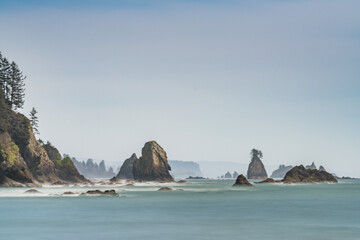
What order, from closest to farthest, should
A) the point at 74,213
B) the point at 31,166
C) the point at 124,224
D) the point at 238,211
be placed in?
the point at 124,224 → the point at 74,213 → the point at 238,211 → the point at 31,166

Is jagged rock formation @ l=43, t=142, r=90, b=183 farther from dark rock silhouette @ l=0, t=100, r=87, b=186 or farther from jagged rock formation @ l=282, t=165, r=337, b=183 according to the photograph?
jagged rock formation @ l=282, t=165, r=337, b=183

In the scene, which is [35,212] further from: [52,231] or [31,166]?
[31,166]

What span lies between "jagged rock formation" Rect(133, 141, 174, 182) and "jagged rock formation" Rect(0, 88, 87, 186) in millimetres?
49157

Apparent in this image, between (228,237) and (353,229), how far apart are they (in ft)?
36.9

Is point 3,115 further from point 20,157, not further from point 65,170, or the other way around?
point 65,170

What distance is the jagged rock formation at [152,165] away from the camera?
185 metres

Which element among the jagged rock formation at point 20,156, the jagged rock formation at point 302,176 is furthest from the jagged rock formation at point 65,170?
the jagged rock formation at point 302,176

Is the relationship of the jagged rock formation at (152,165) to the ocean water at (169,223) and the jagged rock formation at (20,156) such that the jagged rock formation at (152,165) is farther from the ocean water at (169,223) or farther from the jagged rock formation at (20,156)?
the ocean water at (169,223)

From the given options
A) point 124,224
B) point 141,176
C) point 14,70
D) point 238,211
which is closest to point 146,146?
point 141,176

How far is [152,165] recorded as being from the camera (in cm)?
18425

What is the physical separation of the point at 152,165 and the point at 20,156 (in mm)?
69981

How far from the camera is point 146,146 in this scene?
190 metres

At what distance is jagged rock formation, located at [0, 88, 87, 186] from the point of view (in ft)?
362

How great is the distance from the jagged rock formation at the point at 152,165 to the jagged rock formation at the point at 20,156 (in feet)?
161
